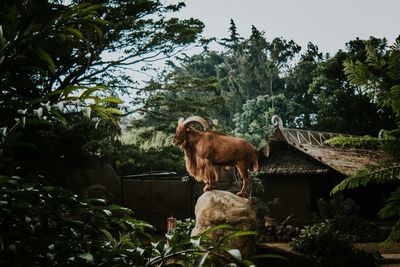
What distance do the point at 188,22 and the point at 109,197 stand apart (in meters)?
5.29

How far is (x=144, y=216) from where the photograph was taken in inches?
492

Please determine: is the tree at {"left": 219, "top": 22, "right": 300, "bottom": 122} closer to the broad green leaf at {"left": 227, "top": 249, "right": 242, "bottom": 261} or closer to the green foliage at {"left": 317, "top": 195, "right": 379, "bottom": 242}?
the green foliage at {"left": 317, "top": 195, "right": 379, "bottom": 242}

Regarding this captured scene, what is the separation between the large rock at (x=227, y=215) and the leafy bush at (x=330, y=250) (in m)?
1.91

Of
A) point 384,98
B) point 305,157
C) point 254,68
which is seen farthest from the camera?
point 254,68

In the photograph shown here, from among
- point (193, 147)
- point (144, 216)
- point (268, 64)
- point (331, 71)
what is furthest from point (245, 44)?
point (193, 147)

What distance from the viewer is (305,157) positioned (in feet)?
43.9

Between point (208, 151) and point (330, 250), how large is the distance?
313 cm

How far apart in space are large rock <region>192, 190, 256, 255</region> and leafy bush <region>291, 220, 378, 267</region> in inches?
75.4

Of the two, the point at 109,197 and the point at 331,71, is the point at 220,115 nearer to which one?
the point at 331,71

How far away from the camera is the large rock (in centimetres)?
589

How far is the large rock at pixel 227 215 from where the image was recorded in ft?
19.3

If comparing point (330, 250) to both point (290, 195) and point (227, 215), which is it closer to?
point (227, 215)

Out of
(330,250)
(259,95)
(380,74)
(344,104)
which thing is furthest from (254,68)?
(380,74)

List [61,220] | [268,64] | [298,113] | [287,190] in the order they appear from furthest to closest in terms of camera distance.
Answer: [268,64]
[298,113]
[287,190]
[61,220]
